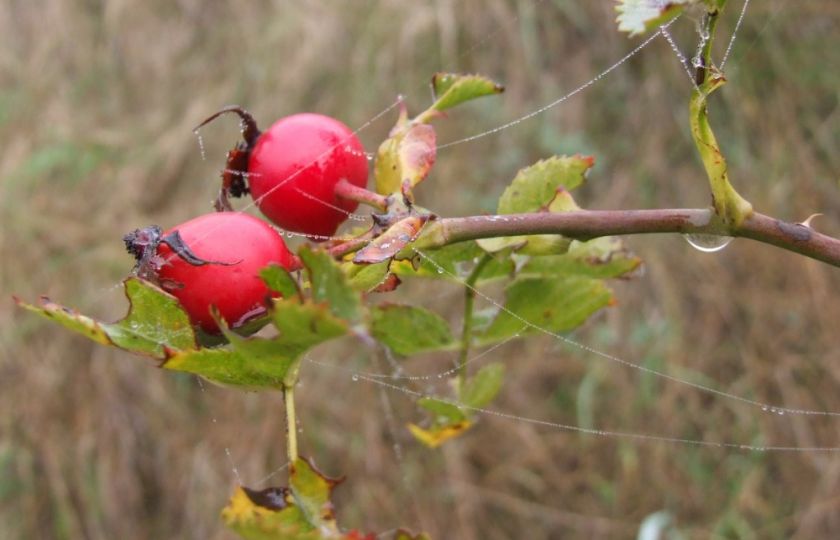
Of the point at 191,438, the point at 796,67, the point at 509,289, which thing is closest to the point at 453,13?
the point at 796,67

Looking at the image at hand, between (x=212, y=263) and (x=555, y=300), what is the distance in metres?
0.33

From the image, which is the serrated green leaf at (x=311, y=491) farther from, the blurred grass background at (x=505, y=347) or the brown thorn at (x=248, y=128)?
the blurred grass background at (x=505, y=347)

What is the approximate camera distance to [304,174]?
2.23 ft

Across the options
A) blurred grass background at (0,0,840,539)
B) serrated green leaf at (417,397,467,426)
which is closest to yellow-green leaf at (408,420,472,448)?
serrated green leaf at (417,397,467,426)

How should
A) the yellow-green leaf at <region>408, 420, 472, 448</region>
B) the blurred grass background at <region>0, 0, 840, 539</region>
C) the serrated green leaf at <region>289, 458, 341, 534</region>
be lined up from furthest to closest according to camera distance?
the blurred grass background at <region>0, 0, 840, 539</region>
the yellow-green leaf at <region>408, 420, 472, 448</region>
the serrated green leaf at <region>289, 458, 341, 534</region>

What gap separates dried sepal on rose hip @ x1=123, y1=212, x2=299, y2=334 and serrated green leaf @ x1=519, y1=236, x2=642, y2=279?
0.26 meters

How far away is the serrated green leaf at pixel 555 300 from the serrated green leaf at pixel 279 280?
1.07 feet

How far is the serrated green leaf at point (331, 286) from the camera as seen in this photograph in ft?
1.25

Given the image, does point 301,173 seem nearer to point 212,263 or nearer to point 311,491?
point 212,263

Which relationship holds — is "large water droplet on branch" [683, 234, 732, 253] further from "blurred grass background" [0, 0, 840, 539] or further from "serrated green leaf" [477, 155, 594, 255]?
"blurred grass background" [0, 0, 840, 539]

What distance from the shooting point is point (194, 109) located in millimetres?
3240

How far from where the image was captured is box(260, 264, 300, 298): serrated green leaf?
0.46 m

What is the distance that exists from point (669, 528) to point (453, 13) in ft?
5.94

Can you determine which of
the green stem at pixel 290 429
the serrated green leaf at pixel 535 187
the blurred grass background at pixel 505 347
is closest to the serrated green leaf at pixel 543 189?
the serrated green leaf at pixel 535 187
